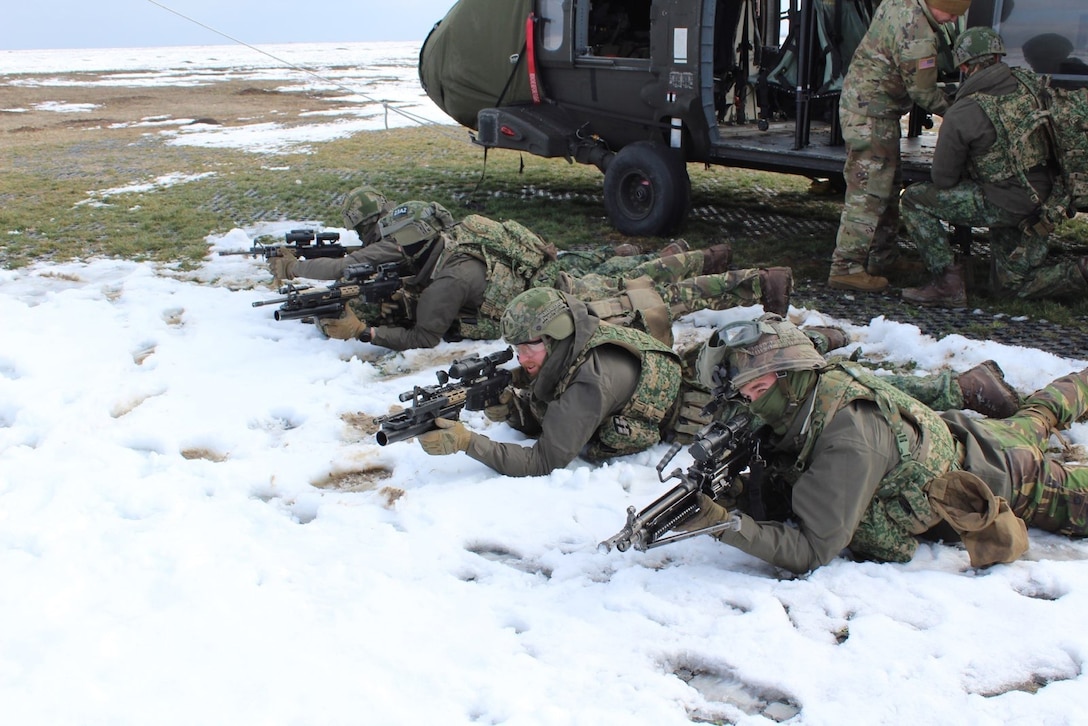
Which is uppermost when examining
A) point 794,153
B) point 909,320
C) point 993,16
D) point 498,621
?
point 993,16

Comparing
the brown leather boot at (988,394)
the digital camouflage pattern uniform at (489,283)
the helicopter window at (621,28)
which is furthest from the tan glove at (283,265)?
the brown leather boot at (988,394)

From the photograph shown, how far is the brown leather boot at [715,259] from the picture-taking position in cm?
668

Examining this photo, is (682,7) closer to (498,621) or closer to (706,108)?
(706,108)

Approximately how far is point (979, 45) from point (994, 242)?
4.48 feet

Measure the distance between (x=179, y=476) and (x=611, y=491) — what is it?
6.77 ft

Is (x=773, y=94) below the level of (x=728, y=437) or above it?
above

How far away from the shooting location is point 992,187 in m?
6.23

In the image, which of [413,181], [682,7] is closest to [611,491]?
[682,7]

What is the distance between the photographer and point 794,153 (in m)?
7.70

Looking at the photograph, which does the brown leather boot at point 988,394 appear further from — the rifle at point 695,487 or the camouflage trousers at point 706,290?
the camouflage trousers at point 706,290

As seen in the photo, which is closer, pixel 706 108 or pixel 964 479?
pixel 964 479

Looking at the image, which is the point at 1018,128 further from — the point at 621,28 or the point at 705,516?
the point at 621,28

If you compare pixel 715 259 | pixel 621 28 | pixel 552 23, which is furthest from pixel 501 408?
pixel 621 28

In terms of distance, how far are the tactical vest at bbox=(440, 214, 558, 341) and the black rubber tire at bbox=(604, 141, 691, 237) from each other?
241cm
